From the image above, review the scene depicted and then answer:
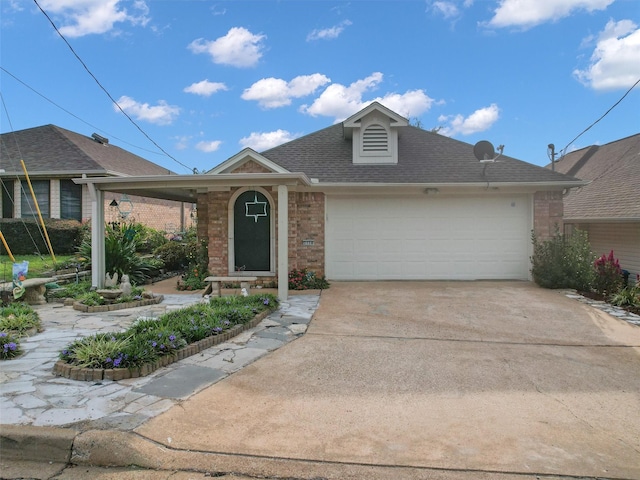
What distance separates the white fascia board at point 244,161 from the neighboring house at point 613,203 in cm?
821

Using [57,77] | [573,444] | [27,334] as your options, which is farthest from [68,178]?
[573,444]

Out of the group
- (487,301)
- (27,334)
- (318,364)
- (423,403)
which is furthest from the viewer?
(487,301)

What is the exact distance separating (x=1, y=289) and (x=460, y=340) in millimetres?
8390

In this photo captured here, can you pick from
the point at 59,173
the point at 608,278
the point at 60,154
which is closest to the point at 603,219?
the point at 608,278

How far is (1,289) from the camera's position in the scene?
8312mm

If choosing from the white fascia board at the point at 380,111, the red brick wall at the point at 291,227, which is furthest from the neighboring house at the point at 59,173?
the white fascia board at the point at 380,111

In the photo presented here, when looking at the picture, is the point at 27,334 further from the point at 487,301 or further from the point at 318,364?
the point at 487,301

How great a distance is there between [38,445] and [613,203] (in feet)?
47.8

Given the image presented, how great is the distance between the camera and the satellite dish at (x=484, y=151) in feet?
38.3

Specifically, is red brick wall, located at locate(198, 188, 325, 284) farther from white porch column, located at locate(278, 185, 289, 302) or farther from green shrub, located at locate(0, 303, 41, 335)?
green shrub, located at locate(0, 303, 41, 335)

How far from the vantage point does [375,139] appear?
1241 cm

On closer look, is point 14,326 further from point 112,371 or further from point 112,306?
point 112,371

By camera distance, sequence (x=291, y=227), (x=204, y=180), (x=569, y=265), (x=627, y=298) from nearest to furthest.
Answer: (x=627, y=298)
(x=204, y=180)
(x=569, y=265)
(x=291, y=227)

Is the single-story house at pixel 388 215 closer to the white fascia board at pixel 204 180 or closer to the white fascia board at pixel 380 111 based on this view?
the white fascia board at pixel 380 111
